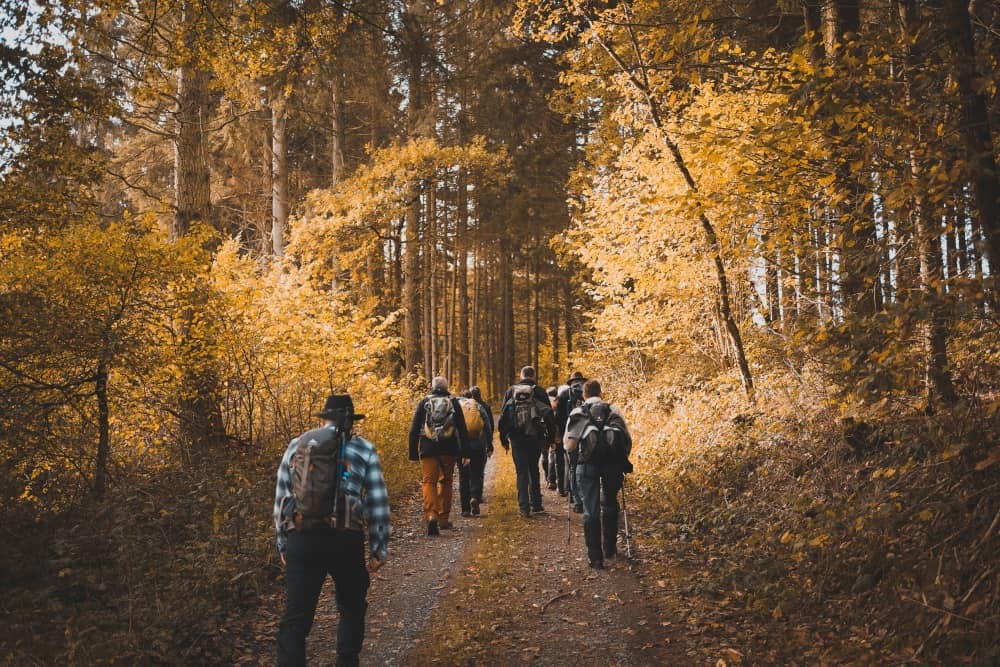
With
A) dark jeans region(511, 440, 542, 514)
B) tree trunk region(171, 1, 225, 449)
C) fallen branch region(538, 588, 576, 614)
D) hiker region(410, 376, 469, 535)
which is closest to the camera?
fallen branch region(538, 588, 576, 614)

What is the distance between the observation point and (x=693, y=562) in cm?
705

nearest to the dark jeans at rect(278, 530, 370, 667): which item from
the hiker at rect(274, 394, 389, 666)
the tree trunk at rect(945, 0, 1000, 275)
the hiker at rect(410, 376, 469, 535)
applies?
the hiker at rect(274, 394, 389, 666)

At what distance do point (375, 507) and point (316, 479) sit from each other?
1.87 ft

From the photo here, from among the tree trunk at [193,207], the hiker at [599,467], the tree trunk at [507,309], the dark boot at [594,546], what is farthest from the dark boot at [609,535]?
the tree trunk at [507,309]

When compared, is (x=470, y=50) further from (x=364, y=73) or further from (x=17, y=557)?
(x=17, y=557)

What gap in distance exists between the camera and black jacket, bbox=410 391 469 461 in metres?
9.27

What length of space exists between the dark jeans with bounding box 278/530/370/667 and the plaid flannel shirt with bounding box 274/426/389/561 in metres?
0.22

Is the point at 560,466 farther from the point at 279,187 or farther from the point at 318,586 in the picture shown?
the point at 279,187

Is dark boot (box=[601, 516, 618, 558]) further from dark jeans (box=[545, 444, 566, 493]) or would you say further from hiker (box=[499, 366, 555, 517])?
dark jeans (box=[545, 444, 566, 493])

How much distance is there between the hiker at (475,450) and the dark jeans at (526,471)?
47 cm

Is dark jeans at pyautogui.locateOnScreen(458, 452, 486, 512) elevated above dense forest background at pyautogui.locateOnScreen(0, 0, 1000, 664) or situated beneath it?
situated beneath

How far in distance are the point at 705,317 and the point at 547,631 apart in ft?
27.2

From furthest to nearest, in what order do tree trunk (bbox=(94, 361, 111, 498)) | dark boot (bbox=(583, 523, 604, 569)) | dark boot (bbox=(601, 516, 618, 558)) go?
dark boot (bbox=(601, 516, 618, 558)) → dark boot (bbox=(583, 523, 604, 569)) → tree trunk (bbox=(94, 361, 111, 498))

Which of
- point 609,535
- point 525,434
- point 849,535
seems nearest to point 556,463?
point 525,434
